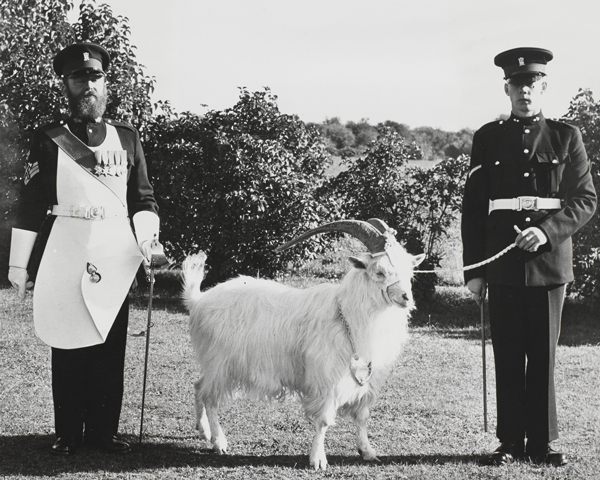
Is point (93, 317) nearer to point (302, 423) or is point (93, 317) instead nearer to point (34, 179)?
point (34, 179)

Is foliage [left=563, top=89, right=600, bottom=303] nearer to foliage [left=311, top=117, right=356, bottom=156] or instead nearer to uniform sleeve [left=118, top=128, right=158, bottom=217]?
uniform sleeve [left=118, top=128, right=158, bottom=217]

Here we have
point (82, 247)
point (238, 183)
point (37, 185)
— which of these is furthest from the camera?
point (238, 183)

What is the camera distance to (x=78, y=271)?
16.1 feet

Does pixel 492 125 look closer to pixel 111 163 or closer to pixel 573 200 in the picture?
pixel 573 200

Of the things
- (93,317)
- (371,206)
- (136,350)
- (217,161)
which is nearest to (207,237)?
(217,161)

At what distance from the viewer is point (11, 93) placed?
12.7 meters

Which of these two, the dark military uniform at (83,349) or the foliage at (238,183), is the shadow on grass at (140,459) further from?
the foliage at (238,183)

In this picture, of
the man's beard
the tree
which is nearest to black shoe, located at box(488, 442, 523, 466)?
the man's beard

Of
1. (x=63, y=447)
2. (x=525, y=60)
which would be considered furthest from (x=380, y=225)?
(x=63, y=447)

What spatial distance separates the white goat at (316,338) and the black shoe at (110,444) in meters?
0.63

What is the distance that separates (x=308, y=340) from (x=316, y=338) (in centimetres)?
7

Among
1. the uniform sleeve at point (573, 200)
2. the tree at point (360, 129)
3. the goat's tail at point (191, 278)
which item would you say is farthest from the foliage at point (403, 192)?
the tree at point (360, 129)

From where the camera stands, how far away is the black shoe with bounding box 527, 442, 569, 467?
15.8 ft

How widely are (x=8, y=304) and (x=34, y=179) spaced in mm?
7079
